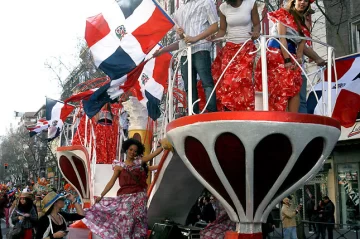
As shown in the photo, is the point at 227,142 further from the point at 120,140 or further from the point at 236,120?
the point at 120,140

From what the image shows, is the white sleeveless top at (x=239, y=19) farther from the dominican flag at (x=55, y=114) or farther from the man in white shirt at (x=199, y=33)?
the dominican flag at (x=55, y=114)

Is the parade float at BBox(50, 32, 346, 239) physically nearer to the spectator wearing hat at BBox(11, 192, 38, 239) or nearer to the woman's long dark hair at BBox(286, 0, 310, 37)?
the woman's long dark hair at BBox(286, 0, 310, 37)

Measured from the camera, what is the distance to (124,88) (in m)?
8.19

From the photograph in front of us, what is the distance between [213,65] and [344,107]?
372 centimetres

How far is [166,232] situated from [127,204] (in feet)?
3.28

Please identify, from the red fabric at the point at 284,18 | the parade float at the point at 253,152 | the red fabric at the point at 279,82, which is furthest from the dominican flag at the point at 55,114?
the red fabric at the point at 279,82

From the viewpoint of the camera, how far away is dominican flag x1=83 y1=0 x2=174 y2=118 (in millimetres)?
8039

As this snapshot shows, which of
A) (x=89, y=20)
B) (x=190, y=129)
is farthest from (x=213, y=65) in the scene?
(x=89, y=20)

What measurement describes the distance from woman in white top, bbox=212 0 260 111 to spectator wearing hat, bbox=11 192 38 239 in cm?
506

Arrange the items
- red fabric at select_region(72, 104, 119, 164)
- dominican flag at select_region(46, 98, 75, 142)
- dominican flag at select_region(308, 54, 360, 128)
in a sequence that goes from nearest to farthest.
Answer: dominican flag at select_region(308, 54, 360, 128)
red fabric at select_region(72, 104, 119, 164)
dominican flag at select_region(46, 98, 75, 142)

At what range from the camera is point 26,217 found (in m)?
9.49

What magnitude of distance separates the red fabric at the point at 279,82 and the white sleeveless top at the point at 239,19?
1.64 feet

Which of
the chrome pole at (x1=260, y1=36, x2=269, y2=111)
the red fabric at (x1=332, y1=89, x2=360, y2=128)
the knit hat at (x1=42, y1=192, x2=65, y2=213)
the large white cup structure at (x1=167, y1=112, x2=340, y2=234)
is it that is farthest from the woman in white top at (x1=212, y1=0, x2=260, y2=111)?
the red fabric at (x1=332, y1=89, x2=360, y2=128)

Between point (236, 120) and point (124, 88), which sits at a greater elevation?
point (124, 88)
